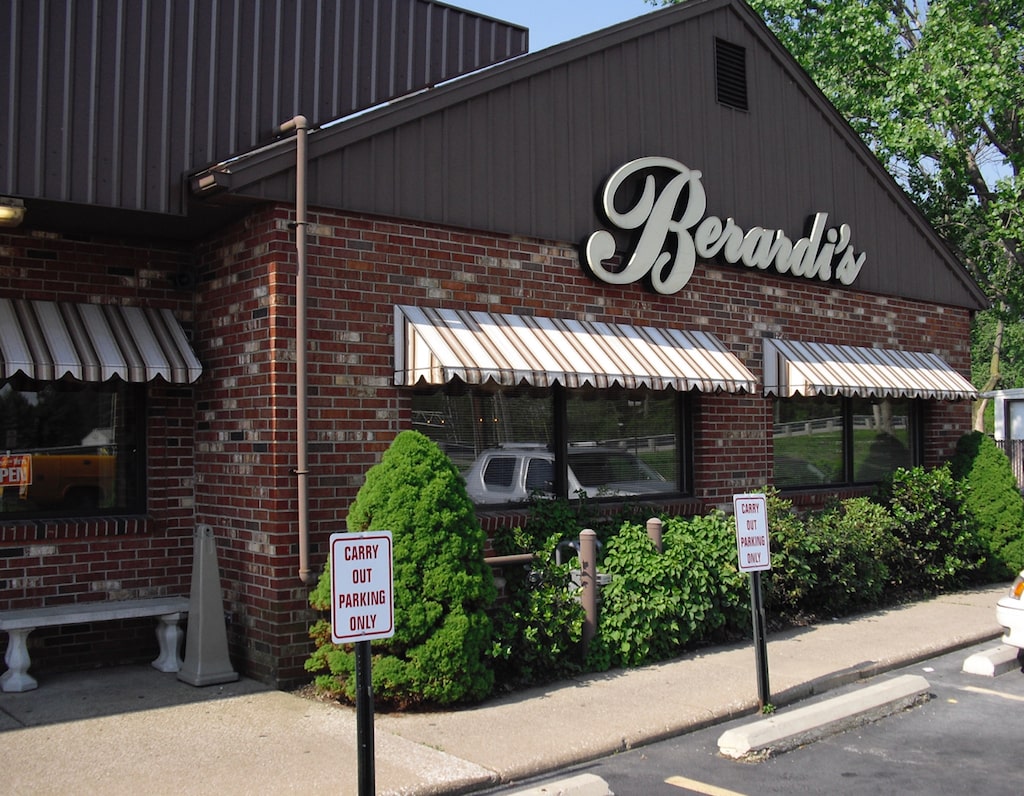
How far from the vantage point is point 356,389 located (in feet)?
25.7

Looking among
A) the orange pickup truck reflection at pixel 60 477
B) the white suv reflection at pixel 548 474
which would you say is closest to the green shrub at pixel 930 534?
the white suv reflection at pixel 548 474

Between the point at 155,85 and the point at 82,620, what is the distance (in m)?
3.97

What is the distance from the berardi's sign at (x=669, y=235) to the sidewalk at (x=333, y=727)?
3.62 meters

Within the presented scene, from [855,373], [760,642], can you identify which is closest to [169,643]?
[760,642]

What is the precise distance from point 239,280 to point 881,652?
6.14 m

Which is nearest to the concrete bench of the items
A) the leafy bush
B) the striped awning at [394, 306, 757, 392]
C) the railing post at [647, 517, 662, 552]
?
the striped awning at [394, 306, 757, 392]

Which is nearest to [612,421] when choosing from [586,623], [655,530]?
[655,530]

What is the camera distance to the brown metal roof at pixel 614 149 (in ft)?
26.3

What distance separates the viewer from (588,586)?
318 inches

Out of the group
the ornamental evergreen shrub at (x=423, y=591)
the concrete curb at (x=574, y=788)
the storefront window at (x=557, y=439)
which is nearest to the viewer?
the concrete curb at (x=574, y=788)

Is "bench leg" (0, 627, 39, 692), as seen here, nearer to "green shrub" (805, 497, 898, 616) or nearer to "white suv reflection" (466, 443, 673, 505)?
"white suv reflection" (466, 443, 673, 505)

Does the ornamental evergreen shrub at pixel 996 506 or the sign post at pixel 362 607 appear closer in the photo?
the sign post at pixel 362 607

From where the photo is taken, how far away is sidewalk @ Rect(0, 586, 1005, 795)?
Result: 553 centimetres

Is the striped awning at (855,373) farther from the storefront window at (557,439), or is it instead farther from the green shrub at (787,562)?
the green shrub at (787,562)
